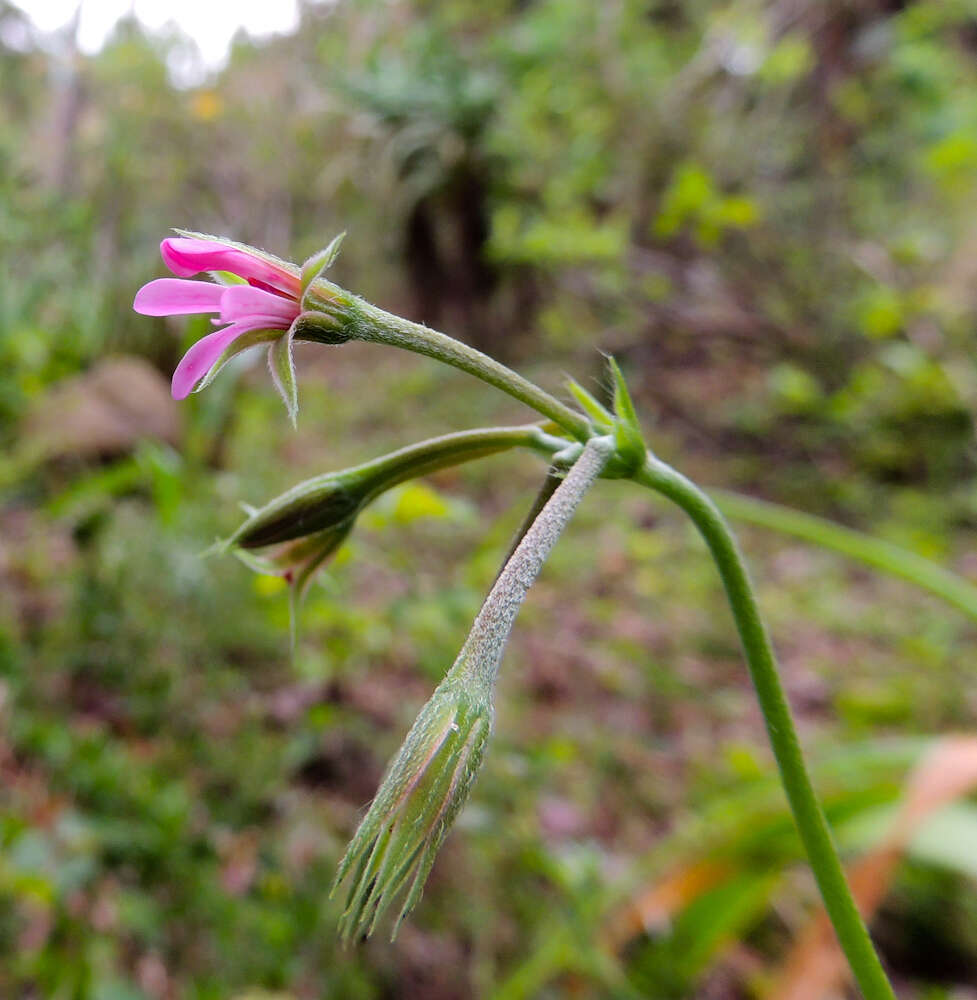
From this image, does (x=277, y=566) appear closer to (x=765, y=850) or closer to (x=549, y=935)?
(x=549, y=935)

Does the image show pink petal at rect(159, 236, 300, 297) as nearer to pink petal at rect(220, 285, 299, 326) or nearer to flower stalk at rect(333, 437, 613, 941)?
pink petal at rect(220, 285, 299, 326)

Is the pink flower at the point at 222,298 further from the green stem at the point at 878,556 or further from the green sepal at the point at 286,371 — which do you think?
the green stem at the point at 878,556

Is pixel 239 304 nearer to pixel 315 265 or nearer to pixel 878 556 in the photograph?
pixel 315 265

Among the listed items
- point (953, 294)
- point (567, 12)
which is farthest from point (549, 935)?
point (567, 12)

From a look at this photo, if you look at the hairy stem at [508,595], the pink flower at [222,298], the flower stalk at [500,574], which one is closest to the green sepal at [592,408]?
the flower stalk at [500,574]

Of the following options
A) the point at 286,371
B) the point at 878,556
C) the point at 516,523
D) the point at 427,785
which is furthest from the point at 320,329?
the point at 516,523

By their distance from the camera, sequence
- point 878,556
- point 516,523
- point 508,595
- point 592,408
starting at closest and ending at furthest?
→ point 508,595, point 592,408, point 878,556, point 516,523
